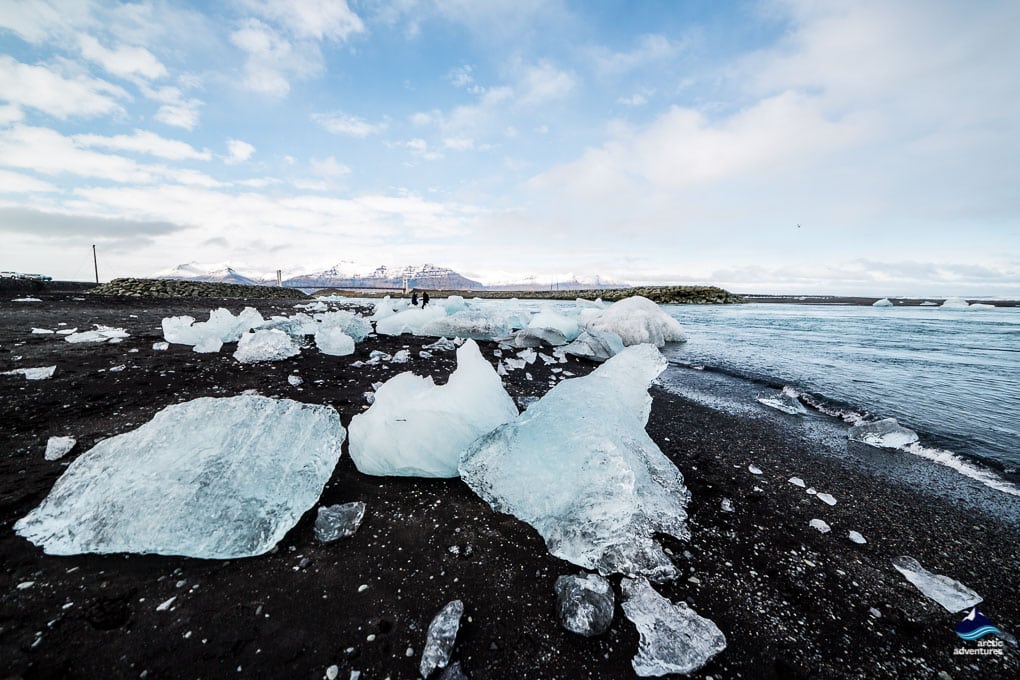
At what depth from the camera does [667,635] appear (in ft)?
4.64

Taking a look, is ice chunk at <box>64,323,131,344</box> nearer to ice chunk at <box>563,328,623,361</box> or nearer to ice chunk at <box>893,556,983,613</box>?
ice chunk at <box>563,328,623,361</box>

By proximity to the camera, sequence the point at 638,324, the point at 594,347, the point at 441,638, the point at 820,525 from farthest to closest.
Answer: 1. the point at 638,324
2. the point at 594,347
3. the point at 820,525
4. the point at 441,638

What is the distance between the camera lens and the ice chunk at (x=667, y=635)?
4.32ft

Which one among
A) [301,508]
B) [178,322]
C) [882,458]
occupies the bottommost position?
[882,458]

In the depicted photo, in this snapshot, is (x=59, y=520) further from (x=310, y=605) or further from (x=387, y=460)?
(x=387, y=460)

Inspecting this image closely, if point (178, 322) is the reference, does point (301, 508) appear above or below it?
below

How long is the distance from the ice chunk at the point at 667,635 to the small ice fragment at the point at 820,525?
49.6 inches

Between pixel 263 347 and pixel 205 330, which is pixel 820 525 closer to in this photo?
pixel 263 347

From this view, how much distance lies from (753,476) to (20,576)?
412 centimetres

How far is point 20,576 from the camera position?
1522 mm

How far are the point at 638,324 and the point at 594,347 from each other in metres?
2.55

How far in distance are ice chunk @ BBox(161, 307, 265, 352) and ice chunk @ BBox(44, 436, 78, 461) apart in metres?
2.89

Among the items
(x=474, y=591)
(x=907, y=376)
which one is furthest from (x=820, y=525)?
(x=907, y=376)

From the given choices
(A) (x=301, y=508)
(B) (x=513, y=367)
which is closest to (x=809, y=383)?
(B) (x=513, y=367)
